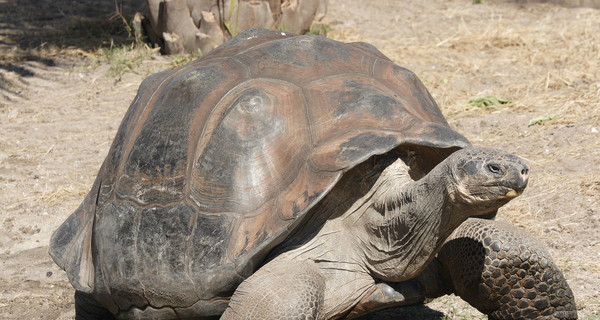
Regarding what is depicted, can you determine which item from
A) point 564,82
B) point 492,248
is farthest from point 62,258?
point 564,82

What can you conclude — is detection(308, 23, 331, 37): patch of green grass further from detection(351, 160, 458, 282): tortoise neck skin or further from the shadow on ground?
detection(351, 160, 458, 282): tortoise neck skin

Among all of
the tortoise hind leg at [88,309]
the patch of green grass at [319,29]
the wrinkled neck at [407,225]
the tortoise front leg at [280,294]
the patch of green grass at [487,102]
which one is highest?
the wrinkled neck at [407,225]

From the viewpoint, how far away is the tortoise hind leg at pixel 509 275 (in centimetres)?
287

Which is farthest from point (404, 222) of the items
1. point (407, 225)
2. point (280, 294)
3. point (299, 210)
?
point (280, 294)

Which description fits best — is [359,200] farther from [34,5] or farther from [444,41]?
[34,5]

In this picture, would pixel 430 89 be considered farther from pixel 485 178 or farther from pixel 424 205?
pixel 485 178

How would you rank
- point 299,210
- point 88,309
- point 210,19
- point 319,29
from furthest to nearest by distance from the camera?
point 319,29 → point 210,19 → point 88,309 → point 299,210

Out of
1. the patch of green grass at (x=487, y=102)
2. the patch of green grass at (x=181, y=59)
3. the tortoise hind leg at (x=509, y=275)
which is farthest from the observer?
the patch of green grass at (x=181, y=59)

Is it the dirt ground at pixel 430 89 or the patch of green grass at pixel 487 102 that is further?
the patch of green grass at pixel 487 102

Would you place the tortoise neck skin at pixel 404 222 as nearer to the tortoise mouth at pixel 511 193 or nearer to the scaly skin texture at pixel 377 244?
the scaly skin texture at pixel 377 244

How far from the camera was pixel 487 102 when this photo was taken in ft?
19.8

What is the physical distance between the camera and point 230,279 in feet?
9.15

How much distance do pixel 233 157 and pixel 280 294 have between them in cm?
54

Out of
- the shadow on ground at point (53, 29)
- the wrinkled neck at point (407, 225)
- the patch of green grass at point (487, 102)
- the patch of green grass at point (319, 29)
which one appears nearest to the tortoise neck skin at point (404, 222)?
the wrinkled neck at point (407, 225)
